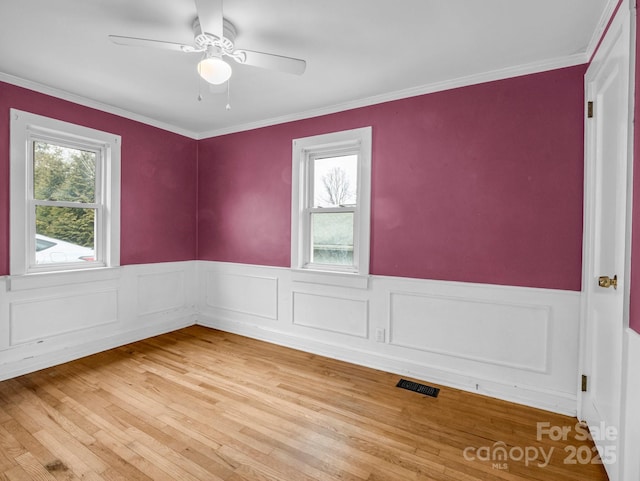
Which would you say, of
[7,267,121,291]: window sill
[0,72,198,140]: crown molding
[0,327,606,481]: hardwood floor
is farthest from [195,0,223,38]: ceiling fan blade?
[7,267,121,291]: window sill

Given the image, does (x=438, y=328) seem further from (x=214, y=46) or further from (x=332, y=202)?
(x=214, y=46)

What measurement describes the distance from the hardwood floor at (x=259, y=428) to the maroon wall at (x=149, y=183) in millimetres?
1420

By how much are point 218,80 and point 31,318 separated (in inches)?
113

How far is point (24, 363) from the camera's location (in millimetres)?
2881

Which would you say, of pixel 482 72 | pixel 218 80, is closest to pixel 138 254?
pixel 218 80

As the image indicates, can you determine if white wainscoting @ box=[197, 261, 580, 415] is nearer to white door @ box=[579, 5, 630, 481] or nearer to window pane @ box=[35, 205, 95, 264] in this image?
white door @ box=[579, 5, 630, 481]

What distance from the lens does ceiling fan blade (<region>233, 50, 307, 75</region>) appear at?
1995mm

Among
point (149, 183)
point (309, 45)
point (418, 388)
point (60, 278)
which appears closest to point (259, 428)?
point (418, 388)

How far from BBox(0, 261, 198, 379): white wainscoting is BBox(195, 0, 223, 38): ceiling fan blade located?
279 cm

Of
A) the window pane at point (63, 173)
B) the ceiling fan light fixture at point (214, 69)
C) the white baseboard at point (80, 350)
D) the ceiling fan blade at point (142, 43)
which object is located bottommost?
the white baseboard at point (80, 350)

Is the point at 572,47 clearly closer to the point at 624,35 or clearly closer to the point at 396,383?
the point at 624,35

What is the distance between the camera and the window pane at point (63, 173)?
3.05 meters

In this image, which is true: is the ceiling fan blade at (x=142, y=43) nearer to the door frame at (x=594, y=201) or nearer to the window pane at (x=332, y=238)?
the window pane at (x=332, y=238)

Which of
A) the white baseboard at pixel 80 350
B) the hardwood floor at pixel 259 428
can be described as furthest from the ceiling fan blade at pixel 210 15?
the white baseboard at pixel 80 350
